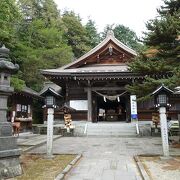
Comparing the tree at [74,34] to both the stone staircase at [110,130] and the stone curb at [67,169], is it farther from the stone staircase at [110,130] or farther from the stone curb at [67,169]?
the stone curb at [67,169]

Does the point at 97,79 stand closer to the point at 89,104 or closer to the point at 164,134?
the point at 89,104

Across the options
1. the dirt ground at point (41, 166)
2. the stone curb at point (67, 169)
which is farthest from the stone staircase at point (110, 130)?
the stone curb at point (67, 169)

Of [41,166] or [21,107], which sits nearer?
[41,166]

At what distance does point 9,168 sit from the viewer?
7.51 meters

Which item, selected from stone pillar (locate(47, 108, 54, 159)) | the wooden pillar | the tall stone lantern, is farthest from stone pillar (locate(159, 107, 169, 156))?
the wooden pillar

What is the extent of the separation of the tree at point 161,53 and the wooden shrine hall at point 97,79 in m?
8.30

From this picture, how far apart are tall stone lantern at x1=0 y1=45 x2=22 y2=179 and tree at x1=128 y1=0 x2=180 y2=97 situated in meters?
6.62

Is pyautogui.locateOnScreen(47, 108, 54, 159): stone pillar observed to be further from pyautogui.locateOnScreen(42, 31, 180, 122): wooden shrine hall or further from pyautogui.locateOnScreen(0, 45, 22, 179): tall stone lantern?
pyautogui.locateOnScreen(42, 31, 180, 122): wooden shrine hall

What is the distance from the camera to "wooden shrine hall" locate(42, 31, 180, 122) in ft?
76.4

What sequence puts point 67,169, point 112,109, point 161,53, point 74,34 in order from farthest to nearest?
point 74,34 < point 112,109 < point 161,53 < point 67,169

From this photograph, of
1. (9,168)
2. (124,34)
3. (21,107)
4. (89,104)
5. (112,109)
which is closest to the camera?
(9,168)

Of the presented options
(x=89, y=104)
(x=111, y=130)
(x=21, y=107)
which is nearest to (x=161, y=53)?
(x=111, y=130)

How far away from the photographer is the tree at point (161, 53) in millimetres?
12203

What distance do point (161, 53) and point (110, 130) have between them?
365 inches
